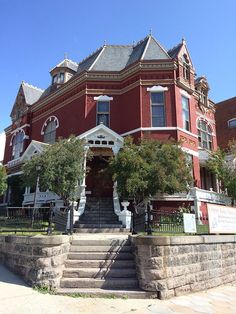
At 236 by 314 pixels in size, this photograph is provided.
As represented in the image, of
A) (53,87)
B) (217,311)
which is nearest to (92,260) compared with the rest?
(217,311)

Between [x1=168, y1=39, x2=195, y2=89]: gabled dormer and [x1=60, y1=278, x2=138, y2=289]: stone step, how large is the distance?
1668 centimetres

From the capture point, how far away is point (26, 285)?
8.37 m

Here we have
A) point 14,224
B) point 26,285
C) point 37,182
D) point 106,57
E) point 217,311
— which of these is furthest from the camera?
point 106,57

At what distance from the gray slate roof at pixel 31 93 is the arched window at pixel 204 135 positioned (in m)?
15.7

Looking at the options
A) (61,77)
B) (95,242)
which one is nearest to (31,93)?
(61,77)

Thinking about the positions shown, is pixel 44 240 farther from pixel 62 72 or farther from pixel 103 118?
pixel 62 72

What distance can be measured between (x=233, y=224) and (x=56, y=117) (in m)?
17.3

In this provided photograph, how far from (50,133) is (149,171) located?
1403 cm

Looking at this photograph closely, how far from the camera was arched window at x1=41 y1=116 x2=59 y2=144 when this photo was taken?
25.6 meters

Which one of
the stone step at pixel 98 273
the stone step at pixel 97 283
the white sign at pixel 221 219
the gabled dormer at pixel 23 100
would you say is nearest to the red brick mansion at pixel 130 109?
the gabled dormer at pixel 23 100

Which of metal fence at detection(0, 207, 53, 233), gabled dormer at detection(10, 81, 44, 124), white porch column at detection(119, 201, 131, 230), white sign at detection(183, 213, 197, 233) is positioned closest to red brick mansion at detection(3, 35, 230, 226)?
white porch column at detection(119, 201, 131, 230)

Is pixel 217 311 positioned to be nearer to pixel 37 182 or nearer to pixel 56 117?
pixel 37 182

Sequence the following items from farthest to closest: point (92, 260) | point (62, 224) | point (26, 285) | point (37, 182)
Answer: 1. point (37, 182)
2. point (62, 224)
3. point (92, 260)
4. point (26, 285)

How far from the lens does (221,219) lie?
1162cm
